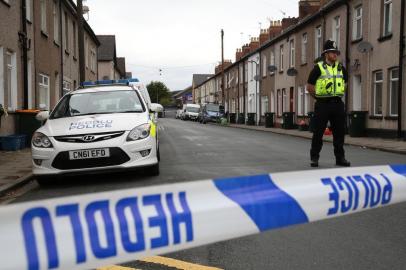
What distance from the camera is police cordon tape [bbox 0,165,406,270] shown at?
2037 millimetres

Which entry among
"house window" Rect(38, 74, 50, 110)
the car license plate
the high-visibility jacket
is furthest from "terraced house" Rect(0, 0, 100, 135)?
the high-visibility jacket

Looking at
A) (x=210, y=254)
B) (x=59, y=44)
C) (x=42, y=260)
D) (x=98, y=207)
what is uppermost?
(x=59, y=44)

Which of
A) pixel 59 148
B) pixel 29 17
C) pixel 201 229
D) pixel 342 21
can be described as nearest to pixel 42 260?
pixel 201 229

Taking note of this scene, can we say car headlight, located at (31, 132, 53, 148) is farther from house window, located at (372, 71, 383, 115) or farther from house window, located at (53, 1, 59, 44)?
house window, located at (53, 1, 59, 44)

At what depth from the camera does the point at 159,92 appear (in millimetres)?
147000

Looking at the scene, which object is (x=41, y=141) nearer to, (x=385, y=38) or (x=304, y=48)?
(x=385, y=38)

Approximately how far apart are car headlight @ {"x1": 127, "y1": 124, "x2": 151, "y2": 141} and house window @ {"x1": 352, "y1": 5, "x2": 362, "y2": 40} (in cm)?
1737

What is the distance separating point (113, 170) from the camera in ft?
24.7

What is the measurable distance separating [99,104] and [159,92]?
138981mm

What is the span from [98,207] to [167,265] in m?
1.87

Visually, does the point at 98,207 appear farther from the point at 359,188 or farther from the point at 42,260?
the point at 359,188

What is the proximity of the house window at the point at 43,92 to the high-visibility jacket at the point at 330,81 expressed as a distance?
13789 millimetres

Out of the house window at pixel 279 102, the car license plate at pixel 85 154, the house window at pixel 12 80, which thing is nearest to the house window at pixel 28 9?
the house window at pixel 12 80

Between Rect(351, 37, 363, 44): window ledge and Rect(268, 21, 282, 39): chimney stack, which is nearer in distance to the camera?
Rect(351, 37, 363, 44): window ledge
